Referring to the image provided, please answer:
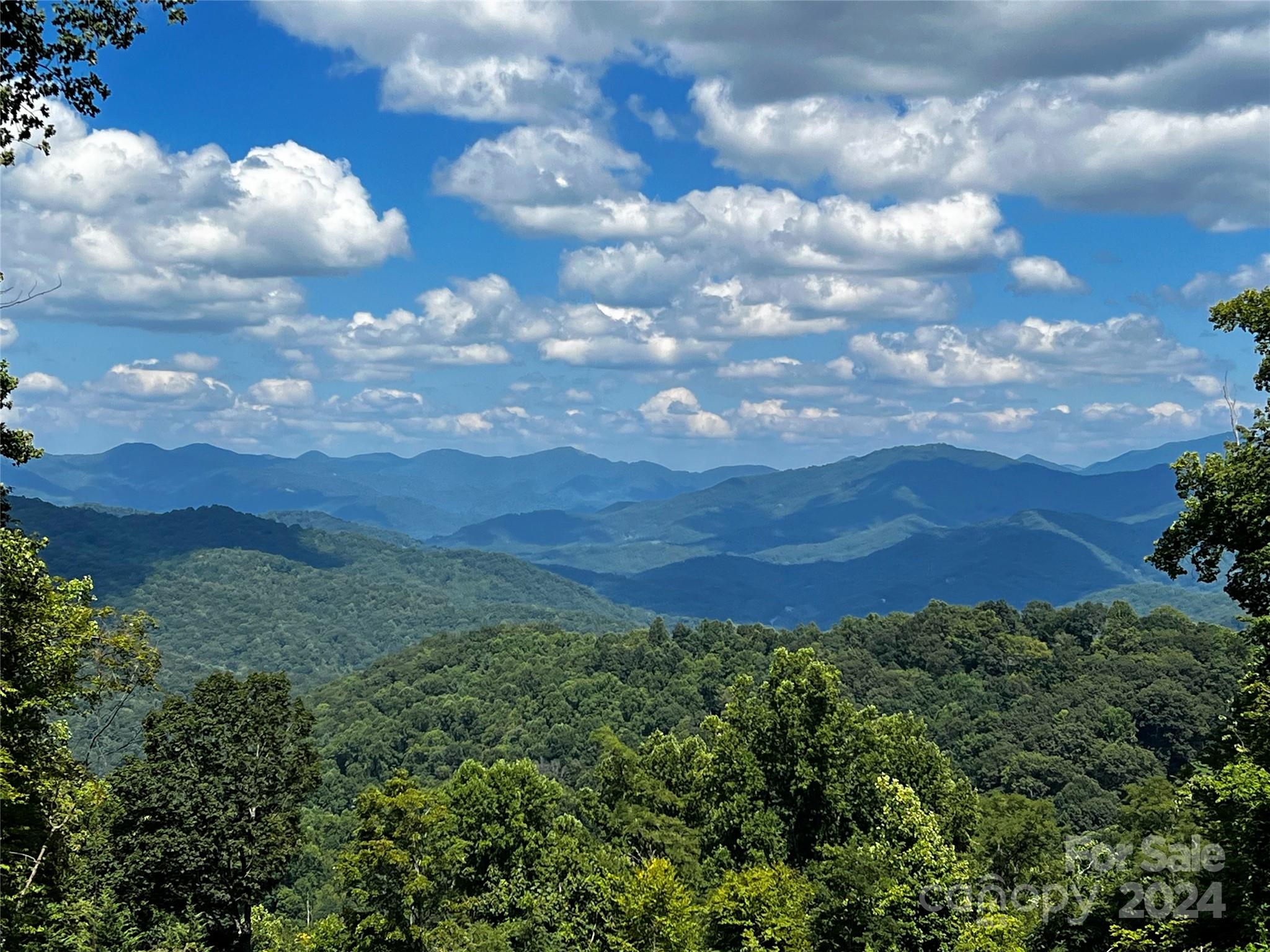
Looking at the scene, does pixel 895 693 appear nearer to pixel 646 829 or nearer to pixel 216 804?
pixel 646 829

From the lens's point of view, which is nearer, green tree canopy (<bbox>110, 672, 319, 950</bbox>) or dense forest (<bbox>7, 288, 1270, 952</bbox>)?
dense forest (<bbox>7, 288, 1270, 952</bbox>)

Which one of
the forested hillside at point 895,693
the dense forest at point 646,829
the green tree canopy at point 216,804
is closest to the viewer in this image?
the dense forest at point 646,829

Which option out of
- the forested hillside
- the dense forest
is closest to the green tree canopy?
the dense forest

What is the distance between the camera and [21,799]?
18.2 metres

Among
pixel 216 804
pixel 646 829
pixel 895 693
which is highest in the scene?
pixel 216 804

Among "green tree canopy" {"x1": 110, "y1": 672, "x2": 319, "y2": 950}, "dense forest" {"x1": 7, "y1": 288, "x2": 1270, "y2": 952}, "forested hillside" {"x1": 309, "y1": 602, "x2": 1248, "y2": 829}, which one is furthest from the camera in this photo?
"forested hillside" {"x1": 309, "y1": 602, "x2": 1248, "y2": 829}

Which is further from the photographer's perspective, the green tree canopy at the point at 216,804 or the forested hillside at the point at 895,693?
the forested hillside at the point at 895,693

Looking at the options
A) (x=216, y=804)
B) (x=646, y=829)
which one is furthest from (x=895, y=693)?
(x=216, y=804)

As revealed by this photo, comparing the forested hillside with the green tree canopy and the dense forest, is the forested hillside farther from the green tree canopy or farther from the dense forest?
the green tree canopy

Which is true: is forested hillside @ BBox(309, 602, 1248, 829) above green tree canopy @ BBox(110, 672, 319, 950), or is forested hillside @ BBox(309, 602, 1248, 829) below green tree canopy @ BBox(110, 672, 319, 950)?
below

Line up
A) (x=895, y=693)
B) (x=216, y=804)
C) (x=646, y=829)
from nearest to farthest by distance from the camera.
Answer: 1. (x=216, y=804)
2. (x=646, y=829)
3. (x=895, y=693)

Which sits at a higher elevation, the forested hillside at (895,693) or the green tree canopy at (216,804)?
the green tree canopy at (216,804)

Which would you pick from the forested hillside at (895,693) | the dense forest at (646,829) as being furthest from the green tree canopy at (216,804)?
the forested hillside at (895,693)

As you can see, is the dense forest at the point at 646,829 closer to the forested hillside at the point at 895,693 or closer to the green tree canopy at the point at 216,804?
the green tree canopy at the point at 216,804
